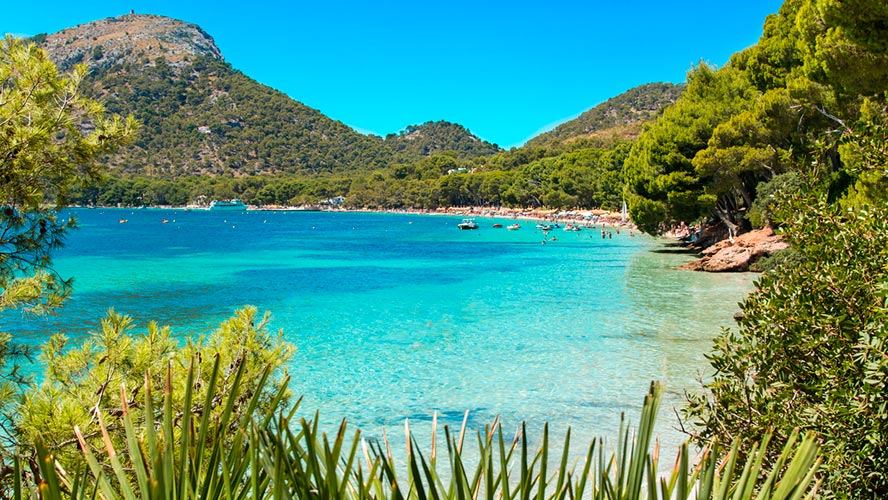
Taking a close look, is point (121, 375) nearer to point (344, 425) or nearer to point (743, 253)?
point (344, 425)

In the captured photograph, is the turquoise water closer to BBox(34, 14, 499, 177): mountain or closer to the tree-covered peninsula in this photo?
the tree-covered peninsula

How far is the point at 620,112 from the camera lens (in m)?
177

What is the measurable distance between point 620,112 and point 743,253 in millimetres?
157653

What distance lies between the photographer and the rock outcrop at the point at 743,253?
26.4 metres

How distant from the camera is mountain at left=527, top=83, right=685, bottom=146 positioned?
170 metres

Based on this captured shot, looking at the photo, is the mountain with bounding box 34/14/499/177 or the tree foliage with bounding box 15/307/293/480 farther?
Result: the mountain with bounding box 34/14/499/177

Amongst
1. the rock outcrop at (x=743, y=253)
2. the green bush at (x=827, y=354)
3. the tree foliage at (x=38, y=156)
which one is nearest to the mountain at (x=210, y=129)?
the rock outcrop at (x=743, y=253)

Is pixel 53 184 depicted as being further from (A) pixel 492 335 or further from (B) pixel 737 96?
(B) pixel 737 96

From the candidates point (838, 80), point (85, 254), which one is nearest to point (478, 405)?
point (838, 80)

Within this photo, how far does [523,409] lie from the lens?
10.7 meters

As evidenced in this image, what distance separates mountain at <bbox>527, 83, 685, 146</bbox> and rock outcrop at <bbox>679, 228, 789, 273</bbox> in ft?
455

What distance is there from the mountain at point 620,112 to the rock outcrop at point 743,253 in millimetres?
138568

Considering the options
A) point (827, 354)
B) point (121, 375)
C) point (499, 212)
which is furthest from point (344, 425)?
point (499, 212)

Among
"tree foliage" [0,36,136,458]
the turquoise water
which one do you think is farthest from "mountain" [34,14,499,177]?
"tree foliage" [0,36,136,458]
